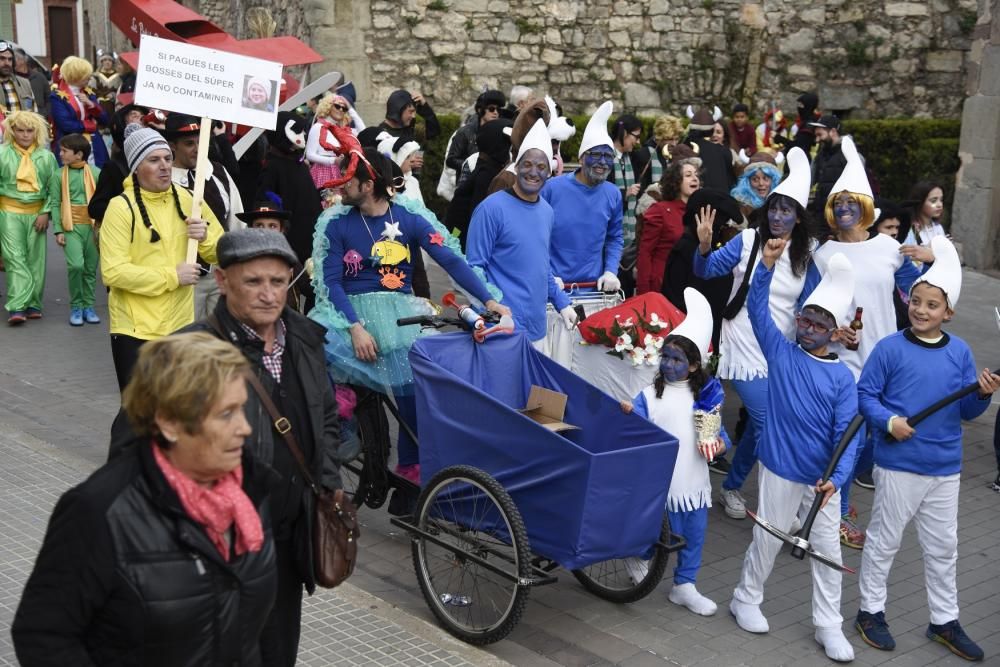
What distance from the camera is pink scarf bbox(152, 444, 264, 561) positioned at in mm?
2898

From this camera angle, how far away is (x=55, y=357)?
1008cm

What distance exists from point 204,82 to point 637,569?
122 inches

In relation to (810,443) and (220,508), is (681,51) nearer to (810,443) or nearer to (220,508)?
(810,443)

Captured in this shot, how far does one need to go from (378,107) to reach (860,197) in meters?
11.1

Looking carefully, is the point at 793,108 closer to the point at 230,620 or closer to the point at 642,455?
the point at 642,455

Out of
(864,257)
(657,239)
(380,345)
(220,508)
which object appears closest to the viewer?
(220,508)

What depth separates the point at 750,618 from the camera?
5.63 metres

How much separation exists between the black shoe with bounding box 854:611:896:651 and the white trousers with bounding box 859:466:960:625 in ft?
0.11

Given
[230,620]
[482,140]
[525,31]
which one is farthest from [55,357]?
[525,31]

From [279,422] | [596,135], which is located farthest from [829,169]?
[279,422]

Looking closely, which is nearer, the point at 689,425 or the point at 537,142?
the point at 689,425

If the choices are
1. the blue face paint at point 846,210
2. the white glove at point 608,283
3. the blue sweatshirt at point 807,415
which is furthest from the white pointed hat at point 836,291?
the white glove at point 608,283

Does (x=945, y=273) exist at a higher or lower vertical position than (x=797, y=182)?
lower

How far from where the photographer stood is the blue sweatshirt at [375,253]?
622 centimetres
